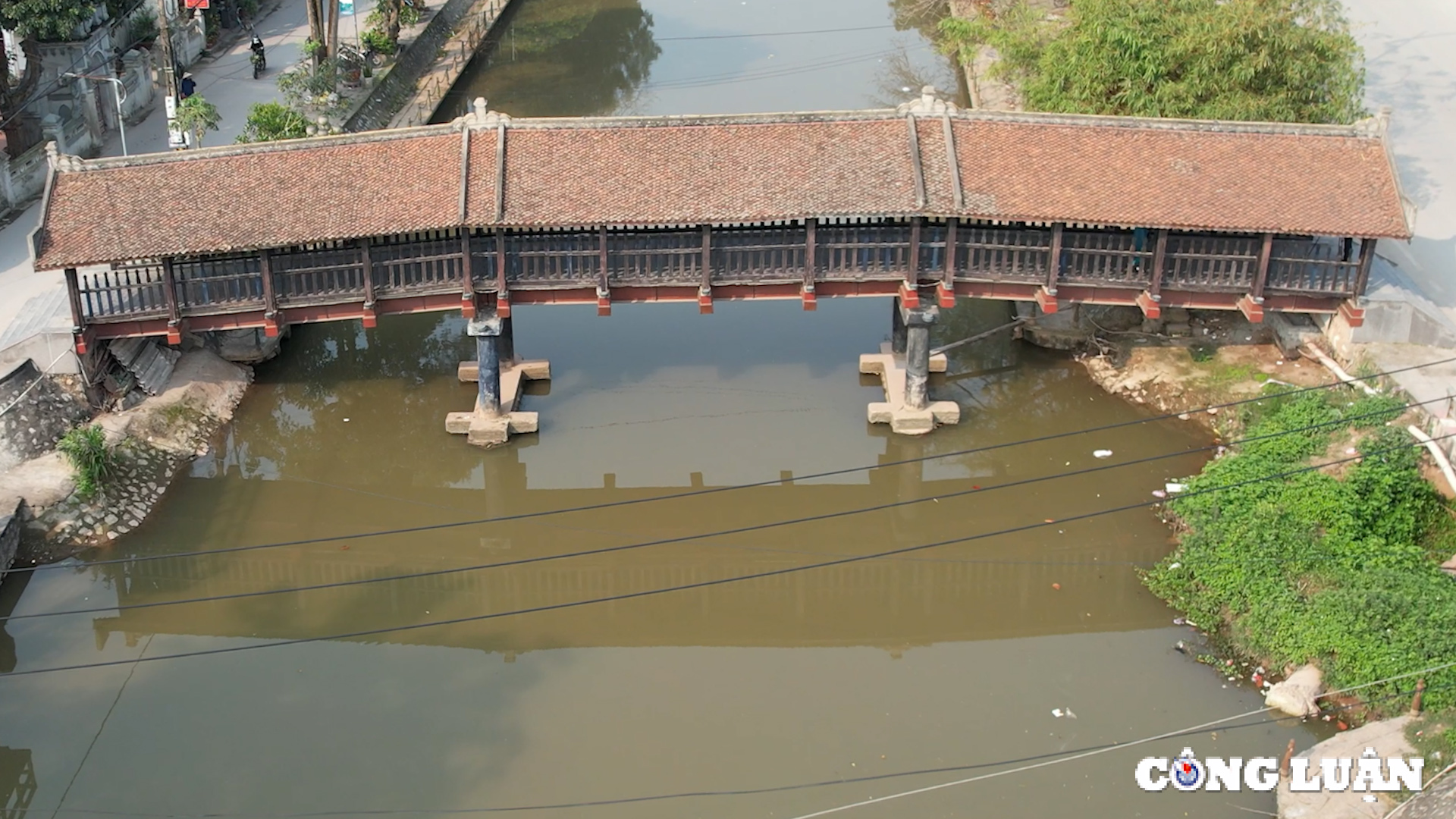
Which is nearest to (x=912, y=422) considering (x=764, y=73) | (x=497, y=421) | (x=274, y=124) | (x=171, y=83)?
(x=497, y=421)

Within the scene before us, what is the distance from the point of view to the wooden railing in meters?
27.6

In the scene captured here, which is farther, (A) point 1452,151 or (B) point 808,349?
(A) point 1452,151

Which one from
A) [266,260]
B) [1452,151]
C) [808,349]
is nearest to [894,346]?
[808,349]

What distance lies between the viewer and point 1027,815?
67.7 ft

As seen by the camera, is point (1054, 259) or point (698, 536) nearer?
point (698, 536)

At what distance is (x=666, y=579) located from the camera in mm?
26031

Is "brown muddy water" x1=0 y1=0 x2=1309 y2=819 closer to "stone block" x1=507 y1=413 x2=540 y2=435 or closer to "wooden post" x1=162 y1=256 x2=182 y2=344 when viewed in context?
"stone block" x1=507 y1=413 x2=540 y2=435

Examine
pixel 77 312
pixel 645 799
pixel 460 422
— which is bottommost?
pixel 645 799

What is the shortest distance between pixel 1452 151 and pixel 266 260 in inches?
1106

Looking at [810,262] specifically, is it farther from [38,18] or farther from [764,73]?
[764,73]

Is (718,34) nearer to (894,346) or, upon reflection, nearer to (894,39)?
(894,39)

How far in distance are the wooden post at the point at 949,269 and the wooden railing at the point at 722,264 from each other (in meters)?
0.12

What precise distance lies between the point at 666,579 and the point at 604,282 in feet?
17.9

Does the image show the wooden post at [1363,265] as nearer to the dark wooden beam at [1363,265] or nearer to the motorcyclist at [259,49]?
the dark wooden beam at [1363,265]
